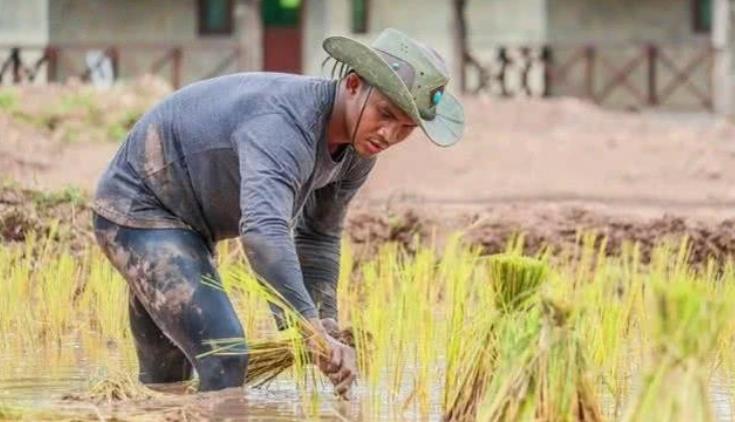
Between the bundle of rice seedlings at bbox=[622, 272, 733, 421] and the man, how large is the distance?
1.40 meters

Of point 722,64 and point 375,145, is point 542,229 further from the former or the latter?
point 722,64

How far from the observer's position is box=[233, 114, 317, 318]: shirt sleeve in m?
5.45

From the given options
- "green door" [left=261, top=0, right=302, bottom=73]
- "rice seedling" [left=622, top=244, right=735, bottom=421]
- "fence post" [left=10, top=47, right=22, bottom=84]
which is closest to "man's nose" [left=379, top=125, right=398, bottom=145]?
"rice seedling" [left=622, top=244, right=735, bottom=421]

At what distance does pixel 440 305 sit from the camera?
8008 mm

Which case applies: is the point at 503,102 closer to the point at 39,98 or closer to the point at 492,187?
the point at 39,98

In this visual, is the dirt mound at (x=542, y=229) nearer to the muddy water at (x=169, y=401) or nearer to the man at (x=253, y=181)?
the muddy water at (x=169, y=401)

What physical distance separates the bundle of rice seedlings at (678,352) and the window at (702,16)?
A: 81.6ft

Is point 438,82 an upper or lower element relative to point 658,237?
upper

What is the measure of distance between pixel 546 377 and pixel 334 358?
2.50 ft

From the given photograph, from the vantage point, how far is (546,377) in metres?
5.00

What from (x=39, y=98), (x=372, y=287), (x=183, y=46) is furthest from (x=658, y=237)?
(x=183, y=46)

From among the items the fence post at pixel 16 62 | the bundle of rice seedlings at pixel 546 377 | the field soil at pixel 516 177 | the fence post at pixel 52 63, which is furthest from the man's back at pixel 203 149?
the fence post at pixel 52 63

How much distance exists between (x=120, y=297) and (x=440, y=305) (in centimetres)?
122

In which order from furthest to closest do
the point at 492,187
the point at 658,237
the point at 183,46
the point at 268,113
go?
the point at 183,46
the point at 492,187
the point at 658,237
the point at 268,113
